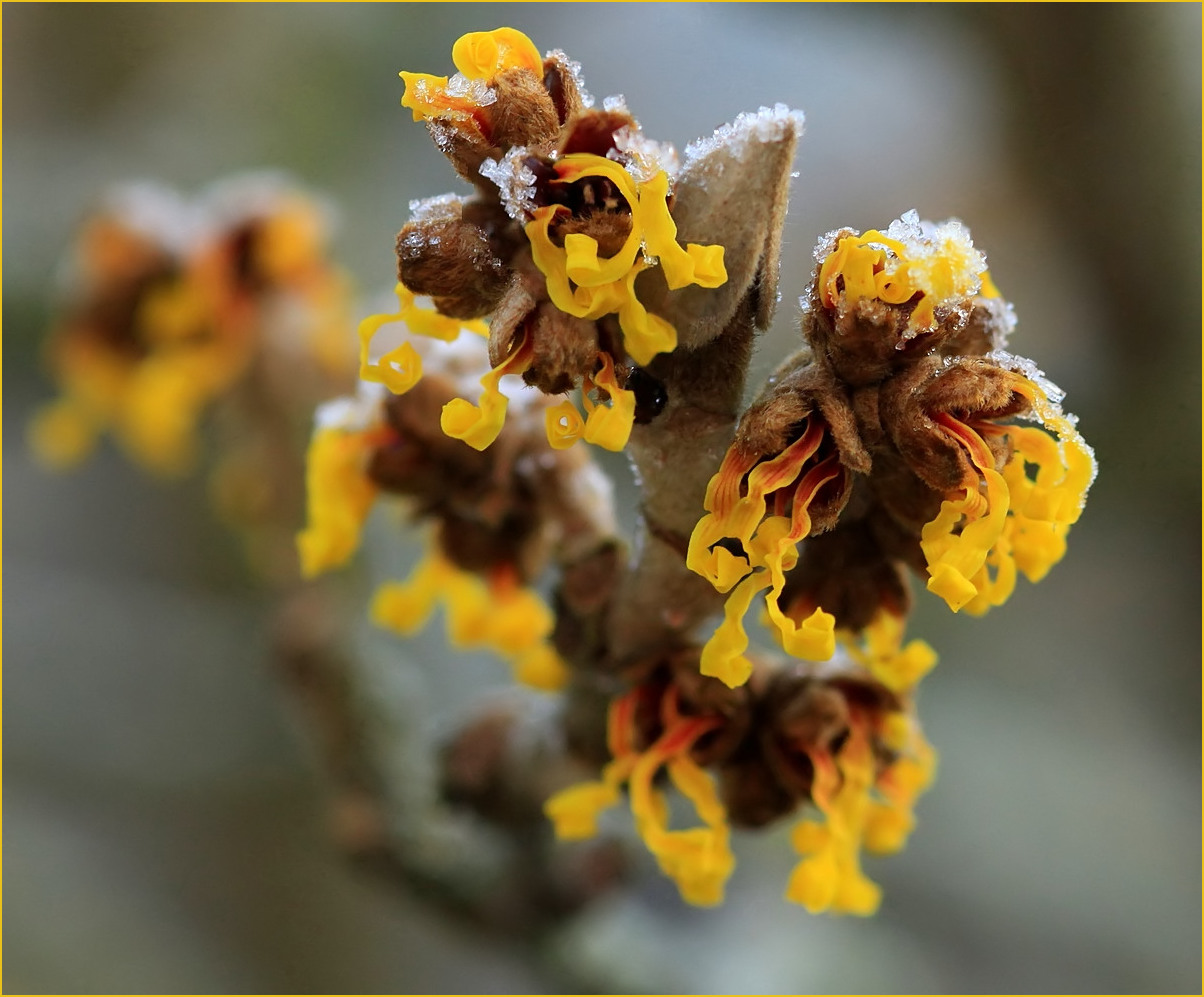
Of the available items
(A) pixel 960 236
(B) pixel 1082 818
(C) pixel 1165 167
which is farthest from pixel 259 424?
(B) pixel 1082 818

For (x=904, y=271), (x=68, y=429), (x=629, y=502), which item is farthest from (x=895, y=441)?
(x=68, y=429)

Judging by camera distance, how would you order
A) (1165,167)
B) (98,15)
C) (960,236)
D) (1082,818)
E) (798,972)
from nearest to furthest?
(960,236) < (1165,167) < (798,972) < (1082,818) < (98,15)

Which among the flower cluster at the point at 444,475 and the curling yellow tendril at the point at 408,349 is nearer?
the curling yellow tendril at the point at 408,349

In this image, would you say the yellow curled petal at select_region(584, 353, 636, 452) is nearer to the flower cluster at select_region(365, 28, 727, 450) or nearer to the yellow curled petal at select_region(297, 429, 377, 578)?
the flower cluster at select_region(365, 28, 727, 450)

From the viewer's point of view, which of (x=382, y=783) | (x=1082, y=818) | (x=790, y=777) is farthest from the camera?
(x=1082, y=818)

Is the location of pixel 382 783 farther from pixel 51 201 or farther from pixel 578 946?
pixel 51 201

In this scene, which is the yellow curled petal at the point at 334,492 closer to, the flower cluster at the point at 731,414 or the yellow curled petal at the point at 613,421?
the flower cluster at the point at 731,414

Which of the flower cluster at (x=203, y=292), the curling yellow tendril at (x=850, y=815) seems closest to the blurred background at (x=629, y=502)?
the flower cluster at (x=203, y=292)

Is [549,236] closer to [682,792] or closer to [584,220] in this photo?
[584,220]
